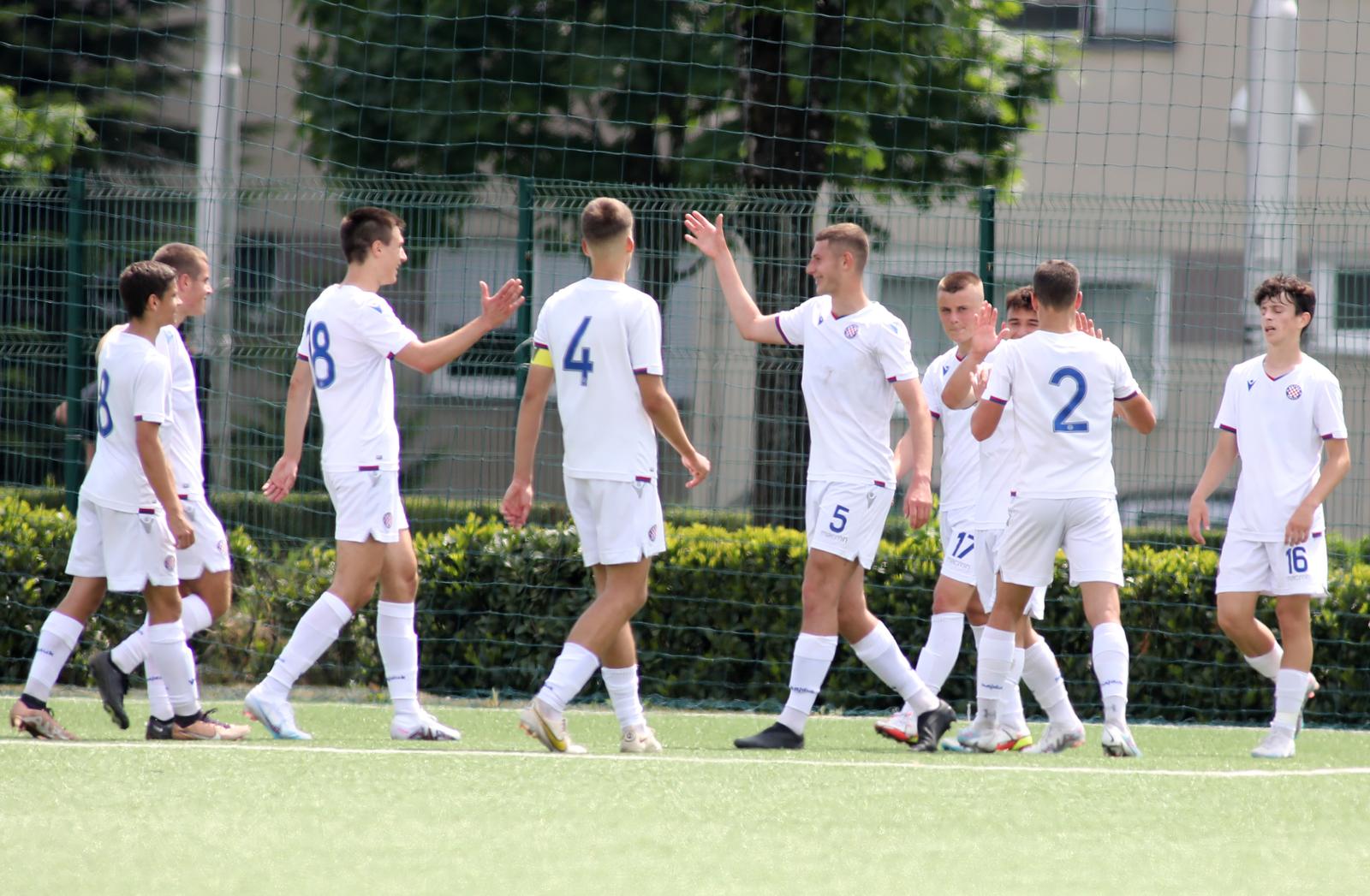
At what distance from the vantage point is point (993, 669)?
6.80 m

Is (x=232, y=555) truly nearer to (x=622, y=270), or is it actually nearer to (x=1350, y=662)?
(x=622, y=270)

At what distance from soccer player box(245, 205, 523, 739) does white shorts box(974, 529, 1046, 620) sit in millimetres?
2162

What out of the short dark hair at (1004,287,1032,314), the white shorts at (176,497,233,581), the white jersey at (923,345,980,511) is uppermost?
the short dark hair at (1004,287,1032,314)

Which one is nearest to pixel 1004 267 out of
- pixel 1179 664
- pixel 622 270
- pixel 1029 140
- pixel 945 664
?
pixel 1179 664

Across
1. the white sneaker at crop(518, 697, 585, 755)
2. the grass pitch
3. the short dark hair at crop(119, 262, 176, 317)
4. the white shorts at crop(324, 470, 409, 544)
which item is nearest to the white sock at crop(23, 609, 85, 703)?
the grass pitch

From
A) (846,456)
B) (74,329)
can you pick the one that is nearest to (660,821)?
(846,456)

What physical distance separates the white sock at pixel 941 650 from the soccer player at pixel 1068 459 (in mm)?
655

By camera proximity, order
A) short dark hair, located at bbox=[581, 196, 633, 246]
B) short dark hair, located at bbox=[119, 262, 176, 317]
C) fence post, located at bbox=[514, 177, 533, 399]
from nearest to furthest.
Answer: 1. short dark hair, located at bbox=[581, 196, 633, 246]
2. short dark hair, located at bbox=[119, 262, 176, 317]
3. fence post, located at bbox=[514, 177, 533, 399]

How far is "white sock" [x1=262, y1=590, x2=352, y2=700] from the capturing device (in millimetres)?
6586

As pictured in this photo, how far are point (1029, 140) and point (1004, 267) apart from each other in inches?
285

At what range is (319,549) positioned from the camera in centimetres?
996

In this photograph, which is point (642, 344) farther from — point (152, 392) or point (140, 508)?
point (140, 508)

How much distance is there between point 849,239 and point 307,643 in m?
2.58

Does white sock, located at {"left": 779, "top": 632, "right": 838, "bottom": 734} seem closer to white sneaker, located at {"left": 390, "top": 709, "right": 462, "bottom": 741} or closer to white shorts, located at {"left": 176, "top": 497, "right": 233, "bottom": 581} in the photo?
white sneaker, located at {"left": 390, "top": 709, "right": 462, "bottom": 741}
